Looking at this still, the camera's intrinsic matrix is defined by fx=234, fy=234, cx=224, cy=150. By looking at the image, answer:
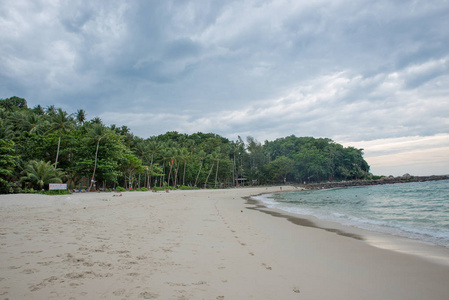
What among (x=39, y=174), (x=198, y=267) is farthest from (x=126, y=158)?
(x=198, y=267)

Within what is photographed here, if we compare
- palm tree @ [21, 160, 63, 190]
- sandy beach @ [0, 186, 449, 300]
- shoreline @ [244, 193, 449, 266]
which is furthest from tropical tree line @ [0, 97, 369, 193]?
shoreline @ [244, 193, 449, 266]

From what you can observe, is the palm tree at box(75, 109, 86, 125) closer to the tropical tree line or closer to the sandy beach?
the tropical tree line

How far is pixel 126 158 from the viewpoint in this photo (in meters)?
35.8

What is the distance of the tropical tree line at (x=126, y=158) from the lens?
1022 inches

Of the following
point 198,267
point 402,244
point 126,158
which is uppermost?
point 126,158

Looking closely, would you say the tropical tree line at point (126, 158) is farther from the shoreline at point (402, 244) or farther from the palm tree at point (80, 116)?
the shoreline at point (402, 244)

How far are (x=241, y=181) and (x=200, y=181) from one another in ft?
83.3

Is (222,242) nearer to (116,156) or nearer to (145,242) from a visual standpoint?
(145,242)

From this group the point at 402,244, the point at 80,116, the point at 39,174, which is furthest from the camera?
the point at 80,116

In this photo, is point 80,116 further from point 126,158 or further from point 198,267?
point 198,267

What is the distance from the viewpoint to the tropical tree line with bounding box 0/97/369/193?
25953 mm

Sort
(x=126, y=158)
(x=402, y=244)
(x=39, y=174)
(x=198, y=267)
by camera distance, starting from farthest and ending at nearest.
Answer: (x=126, y=158) → (x=39, y=174) → (x=402, y=244) → (x=198, y=267)

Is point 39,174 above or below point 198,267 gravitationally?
above

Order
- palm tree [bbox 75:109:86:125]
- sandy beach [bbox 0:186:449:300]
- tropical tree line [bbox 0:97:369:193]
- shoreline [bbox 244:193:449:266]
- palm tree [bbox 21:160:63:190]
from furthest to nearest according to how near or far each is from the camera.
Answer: palm tree [bbox 75:109:86:125] → tropical tree line [bbox 0:97:369:193] → palm tree [bbox 21:160:63:190] → shoreline [bbox 244:193:449:266] → sandy beach [bbox 0:186:449:300]
